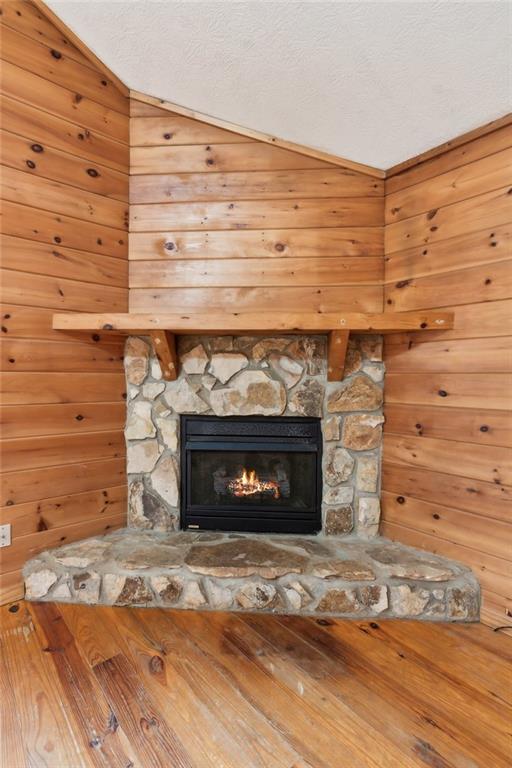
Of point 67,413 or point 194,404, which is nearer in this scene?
point 67,413

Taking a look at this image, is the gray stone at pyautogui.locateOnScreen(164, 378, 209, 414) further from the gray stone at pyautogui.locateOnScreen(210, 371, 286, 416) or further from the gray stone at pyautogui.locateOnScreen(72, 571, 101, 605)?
the gray stone at pyautogui.locateOnScreen(72, 571, 101, 605)

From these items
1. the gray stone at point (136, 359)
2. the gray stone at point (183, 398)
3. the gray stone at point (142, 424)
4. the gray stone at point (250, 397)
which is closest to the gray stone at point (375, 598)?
the gray stone at point (250, 397)

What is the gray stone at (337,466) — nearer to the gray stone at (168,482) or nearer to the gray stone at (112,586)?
the gray stone at (168,482)

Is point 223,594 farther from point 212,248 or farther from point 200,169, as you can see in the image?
point 200,169

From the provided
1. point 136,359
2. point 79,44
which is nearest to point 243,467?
point 136,359

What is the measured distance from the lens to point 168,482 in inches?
86.5

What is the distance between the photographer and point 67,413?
203 cm

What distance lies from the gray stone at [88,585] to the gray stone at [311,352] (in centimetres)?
146

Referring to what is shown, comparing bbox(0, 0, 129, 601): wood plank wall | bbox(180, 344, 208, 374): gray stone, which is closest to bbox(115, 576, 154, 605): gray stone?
bbox(0, 0, 129, 601): wood plank wall

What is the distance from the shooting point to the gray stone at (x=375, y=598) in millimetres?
1749

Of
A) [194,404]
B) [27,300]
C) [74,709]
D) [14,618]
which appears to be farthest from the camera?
[194,404]

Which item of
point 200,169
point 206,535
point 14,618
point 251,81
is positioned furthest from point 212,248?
point 14,618

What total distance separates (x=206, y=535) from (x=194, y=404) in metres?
0.72

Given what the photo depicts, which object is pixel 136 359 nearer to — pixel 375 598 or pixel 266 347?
pixel 266 347
